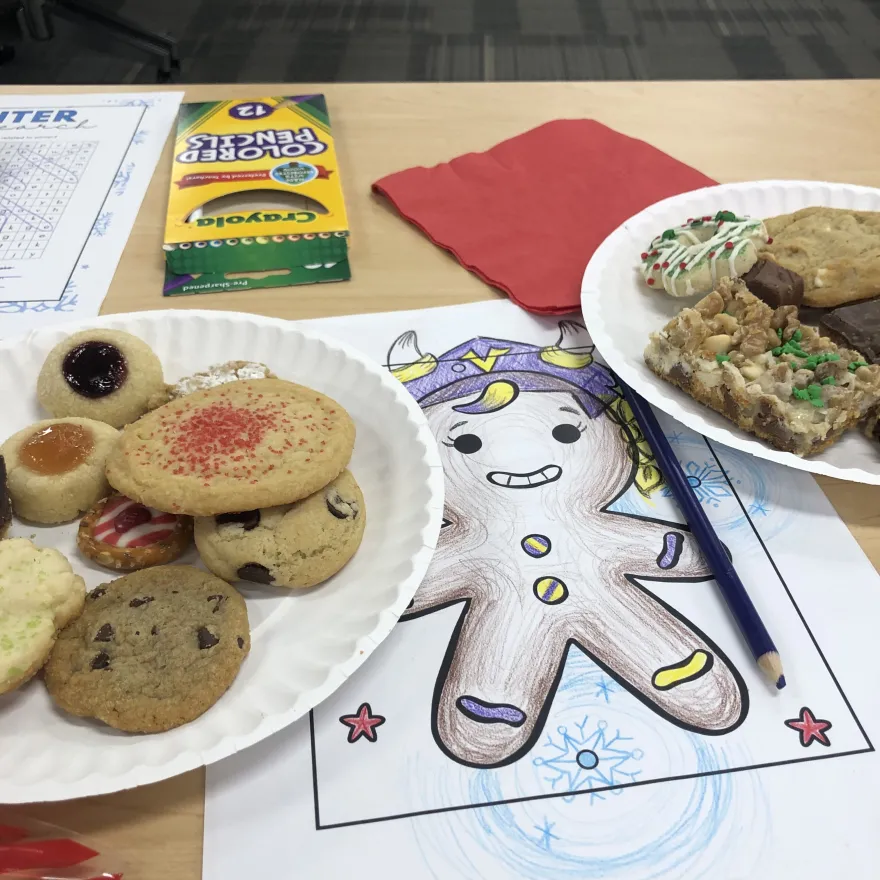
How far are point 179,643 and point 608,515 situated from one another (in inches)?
19.4

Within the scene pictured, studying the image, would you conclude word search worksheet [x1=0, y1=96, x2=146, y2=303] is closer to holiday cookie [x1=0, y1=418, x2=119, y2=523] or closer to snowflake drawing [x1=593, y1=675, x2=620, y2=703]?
holiday cookie [x1=0, y1=418, x2=119, y2=523]

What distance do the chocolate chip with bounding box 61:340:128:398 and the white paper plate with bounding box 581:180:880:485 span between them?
616 millimetres

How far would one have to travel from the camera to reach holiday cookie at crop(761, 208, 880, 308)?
1.06 metres

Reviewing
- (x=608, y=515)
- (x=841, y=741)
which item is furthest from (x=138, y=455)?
(x=841, y=741)

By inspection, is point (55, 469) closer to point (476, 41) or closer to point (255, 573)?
point (255, 573)

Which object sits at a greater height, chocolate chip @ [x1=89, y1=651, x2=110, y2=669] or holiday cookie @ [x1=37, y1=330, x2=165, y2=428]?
holiday cookie @ [x1=37, y1=330, x2=165, y2=428]

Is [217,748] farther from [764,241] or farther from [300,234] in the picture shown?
[764,241]

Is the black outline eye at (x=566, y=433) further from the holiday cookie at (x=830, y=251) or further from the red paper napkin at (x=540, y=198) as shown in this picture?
the holiday cookie at (x=830, y=251)

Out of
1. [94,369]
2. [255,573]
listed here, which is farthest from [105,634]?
[94,369]

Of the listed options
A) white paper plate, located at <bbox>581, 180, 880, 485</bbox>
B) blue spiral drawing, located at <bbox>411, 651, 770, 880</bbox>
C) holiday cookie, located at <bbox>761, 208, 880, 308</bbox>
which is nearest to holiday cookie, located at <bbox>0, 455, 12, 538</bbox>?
blue spiral drawing, located at <bbox>411, 651, 770, 880</bbox>

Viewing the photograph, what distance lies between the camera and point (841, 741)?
2.21ft

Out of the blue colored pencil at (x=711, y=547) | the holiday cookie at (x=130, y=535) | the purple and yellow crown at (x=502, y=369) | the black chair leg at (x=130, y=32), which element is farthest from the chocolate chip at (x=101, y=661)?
the black chair leg at (x=130, y=32)

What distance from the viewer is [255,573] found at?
72 cm

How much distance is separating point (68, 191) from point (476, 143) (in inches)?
30.8
